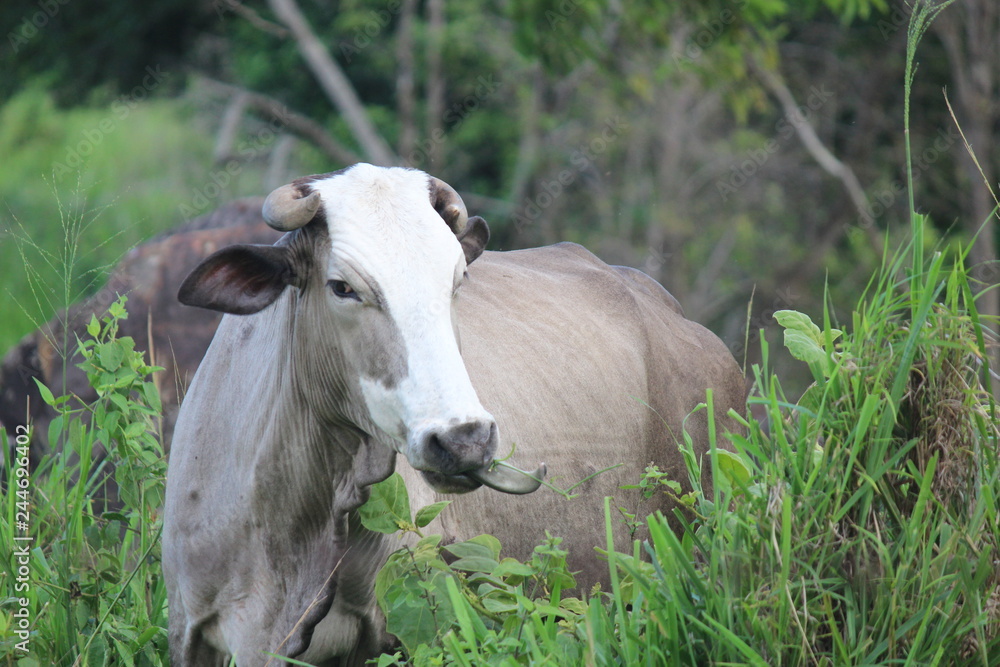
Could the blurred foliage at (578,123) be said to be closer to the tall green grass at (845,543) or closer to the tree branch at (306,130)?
the tree branch at (306,130)

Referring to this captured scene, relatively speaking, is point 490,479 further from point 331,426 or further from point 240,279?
point 240,279

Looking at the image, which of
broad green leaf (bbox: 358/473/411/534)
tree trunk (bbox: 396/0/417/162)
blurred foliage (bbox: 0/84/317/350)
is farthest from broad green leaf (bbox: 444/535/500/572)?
tree trunk (bbox: 396/0/417/162)

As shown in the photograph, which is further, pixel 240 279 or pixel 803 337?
pixel 240 279

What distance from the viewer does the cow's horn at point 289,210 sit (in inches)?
110

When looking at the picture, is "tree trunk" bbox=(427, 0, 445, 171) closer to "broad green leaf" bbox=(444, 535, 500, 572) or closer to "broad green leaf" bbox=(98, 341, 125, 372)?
"broad green leaf" bbox=(98, 341, 125, 372)

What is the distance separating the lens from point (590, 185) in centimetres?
1491

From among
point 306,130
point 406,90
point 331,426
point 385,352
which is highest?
point 385,352

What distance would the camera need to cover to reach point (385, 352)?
8.76 feet
